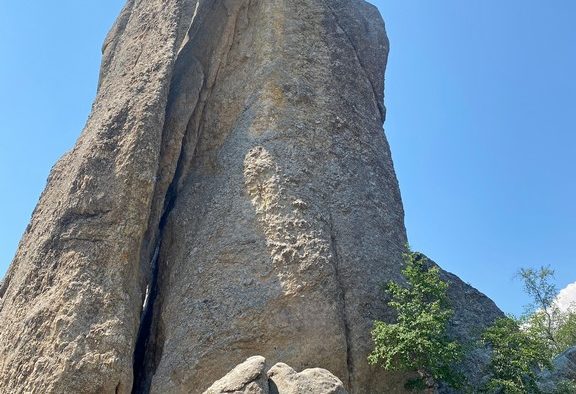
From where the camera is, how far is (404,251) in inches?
608

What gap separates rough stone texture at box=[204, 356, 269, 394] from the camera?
8922 millimetres

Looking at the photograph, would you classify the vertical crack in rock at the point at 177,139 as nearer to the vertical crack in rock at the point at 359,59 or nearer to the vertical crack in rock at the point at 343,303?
the vertical crack in rock at the point at 359,59

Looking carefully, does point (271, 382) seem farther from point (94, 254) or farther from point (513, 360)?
point (513, 360)

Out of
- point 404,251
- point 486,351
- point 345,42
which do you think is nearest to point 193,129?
point 345,42

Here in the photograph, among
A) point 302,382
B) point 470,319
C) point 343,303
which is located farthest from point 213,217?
point 470,319

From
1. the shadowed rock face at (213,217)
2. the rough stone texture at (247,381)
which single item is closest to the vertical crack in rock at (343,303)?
the shadowed rock face at (213,217)

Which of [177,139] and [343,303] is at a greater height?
[177,139]

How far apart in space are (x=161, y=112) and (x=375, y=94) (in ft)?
23.1

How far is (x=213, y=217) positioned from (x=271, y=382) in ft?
21.5

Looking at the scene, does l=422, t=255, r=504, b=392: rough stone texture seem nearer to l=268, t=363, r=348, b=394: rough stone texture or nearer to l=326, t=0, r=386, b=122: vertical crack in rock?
l=326, t=0, r=386, b=122: vertical crack in rock

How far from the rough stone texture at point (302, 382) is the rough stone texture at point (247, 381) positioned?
0.96 ft

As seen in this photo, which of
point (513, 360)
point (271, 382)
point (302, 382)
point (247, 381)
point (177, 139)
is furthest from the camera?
point (177, 139)

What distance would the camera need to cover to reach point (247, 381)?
29.6ft

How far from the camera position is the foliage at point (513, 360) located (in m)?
Answer: 13.0
